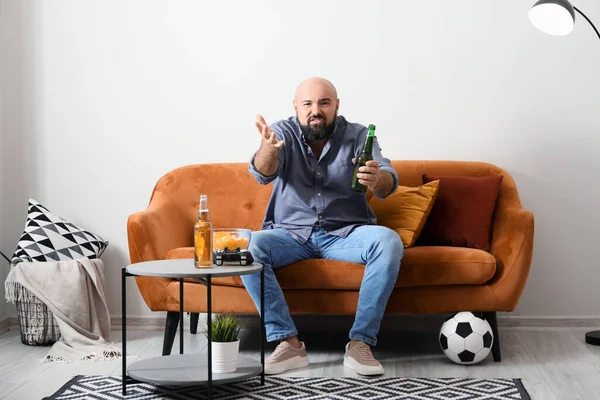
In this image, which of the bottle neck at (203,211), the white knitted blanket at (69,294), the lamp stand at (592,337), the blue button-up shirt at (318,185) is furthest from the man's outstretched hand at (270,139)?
the lamp stand at (592,337)

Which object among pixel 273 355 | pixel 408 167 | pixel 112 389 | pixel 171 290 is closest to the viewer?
pixel 112 389

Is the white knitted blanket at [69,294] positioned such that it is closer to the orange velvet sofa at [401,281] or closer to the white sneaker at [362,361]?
the orange velvet sofa at [401,281]

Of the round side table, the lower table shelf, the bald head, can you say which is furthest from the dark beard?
the lower table shelf

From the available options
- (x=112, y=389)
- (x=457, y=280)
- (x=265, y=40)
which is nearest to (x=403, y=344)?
(x=457, y=280)

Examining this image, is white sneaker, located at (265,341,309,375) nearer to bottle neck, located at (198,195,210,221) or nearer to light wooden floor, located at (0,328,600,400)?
light wooden floor, located at (0,328,600,400)

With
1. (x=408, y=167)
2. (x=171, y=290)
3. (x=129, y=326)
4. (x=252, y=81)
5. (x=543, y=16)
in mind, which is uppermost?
(x=543, y=16)

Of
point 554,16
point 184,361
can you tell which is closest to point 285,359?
point 184,361

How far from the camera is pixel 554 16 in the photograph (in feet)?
11.1

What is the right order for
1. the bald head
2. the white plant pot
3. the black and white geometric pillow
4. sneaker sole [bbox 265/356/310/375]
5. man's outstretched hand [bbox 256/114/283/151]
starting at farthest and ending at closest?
the black and white geometric pillow
the bald head
man's outstretched hand [bbox 256/114/283/151]
sneaker sole [bbox 265/356/310/375]
the white plant pot

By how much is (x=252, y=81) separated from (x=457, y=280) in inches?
58.8

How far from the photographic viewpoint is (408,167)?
3797mm

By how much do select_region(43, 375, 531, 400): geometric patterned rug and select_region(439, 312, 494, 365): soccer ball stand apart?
0.21m

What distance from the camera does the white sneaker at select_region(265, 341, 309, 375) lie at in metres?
2.99

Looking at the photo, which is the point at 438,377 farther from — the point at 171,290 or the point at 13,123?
the point at 13,123
